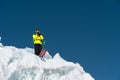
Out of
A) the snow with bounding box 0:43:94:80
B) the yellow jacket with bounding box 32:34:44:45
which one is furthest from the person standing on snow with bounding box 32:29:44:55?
the snow with bounding box 0:43:94:80

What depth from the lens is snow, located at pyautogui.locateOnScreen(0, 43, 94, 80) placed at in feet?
136

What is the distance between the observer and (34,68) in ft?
138

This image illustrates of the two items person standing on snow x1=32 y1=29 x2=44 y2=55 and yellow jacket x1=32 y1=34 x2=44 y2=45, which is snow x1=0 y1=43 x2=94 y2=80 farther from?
yellow jacket x1=32 y1=34 x2=44 y2=45

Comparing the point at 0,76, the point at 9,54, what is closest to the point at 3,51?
the point at 9,54

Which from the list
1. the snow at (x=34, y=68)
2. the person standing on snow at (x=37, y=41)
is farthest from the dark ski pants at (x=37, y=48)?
the snow at (x=34, y=68)

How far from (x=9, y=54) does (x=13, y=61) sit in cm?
81

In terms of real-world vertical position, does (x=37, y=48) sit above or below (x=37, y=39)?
below

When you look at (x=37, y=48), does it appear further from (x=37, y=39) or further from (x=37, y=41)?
(x=37, y=39)

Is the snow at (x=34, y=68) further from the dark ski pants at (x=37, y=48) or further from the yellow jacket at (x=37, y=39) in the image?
the yellow jacket at (x=37, y=39)

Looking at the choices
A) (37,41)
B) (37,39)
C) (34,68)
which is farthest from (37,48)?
(34,68)

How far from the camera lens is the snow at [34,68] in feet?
136

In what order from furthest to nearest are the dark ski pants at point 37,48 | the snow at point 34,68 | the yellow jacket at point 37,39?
1. the yellow jacket at point 37,39
2. the dark ski pants at point 37,48
3. the snow at point 34,68

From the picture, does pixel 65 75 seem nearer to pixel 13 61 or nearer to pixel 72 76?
pixel 72 76

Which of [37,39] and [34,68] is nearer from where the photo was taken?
[34,68]
